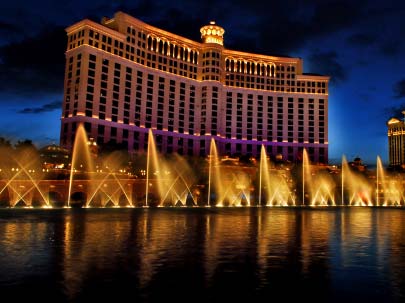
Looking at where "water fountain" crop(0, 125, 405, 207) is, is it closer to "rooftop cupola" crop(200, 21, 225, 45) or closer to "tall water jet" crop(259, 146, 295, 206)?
"tall water jet" crop(259, 146, 295, 206)

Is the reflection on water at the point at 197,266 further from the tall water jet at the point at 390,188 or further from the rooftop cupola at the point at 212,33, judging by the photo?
the rooftop cupola at the point at 212,33

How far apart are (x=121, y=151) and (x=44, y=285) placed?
280 feet

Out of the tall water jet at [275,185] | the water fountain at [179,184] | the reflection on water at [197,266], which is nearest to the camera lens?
the reflection on water at [197,266]

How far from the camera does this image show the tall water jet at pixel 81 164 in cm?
6060

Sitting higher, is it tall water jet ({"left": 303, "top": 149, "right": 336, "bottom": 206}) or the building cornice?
the building cornice

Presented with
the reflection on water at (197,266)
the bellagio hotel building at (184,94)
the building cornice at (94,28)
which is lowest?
the reflection on water at (197,266)

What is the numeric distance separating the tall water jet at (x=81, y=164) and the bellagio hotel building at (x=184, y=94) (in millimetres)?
6627

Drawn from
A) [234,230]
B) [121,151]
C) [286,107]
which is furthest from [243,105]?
[234,230]

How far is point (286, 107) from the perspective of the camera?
493 feet

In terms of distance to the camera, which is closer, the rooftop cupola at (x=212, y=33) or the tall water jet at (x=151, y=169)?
the tall water jet at (x=151, y=169)

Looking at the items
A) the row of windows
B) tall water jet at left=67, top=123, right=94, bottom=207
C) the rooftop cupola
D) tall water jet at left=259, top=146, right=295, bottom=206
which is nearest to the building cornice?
the row of windows

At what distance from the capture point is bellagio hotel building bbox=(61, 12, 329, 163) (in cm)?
11138

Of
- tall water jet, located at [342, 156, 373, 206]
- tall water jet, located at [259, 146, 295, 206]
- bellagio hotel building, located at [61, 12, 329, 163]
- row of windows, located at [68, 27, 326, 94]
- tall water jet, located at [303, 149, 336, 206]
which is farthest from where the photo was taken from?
row of windows, located at [68, 27, 326, 94]

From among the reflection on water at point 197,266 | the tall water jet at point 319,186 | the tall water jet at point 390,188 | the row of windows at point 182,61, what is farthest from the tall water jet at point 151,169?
the tall water jet at point 390,188
